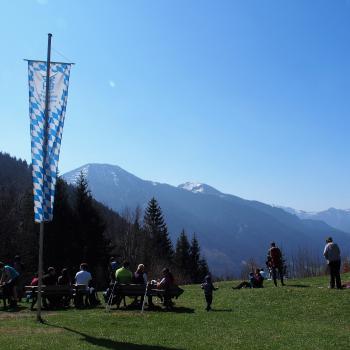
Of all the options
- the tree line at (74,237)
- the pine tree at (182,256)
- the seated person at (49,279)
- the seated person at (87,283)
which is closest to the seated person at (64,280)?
the seated person at (49,279)

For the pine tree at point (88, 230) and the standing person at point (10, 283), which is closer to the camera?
the standing person at point (10, 283)

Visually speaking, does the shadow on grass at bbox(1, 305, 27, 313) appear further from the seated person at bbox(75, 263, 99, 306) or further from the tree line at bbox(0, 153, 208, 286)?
the tree line at bbox(0, 153, 208, 286)

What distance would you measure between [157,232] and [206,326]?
71576 mm

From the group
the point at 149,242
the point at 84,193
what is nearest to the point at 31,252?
the point at 84,193

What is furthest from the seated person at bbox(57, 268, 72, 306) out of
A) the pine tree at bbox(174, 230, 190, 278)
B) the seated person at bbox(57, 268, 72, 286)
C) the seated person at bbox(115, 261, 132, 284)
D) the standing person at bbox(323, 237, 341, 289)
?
the pine tree at bbox(174, 230, 190, 278)

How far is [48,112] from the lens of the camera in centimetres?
1596

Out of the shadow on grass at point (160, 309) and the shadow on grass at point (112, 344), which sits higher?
the shadow on grass at point (160, 309)

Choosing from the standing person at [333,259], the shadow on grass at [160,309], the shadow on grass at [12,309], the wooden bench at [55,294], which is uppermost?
the standing person at [333,259]

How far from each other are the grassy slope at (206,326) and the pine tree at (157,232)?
6196 centimetres

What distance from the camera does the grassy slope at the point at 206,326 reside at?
11555 millimetres

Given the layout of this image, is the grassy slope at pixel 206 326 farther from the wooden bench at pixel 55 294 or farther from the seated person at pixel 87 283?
the seated person at pixel 87 283

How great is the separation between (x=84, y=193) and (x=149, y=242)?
2132 cm

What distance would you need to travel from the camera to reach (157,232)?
3361 inches

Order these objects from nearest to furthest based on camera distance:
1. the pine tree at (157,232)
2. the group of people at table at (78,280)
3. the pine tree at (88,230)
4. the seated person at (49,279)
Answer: the group of people at table at (78,280), the seated person at (49,279), the pine tree at (88,230), the pine tree at (157,232)
